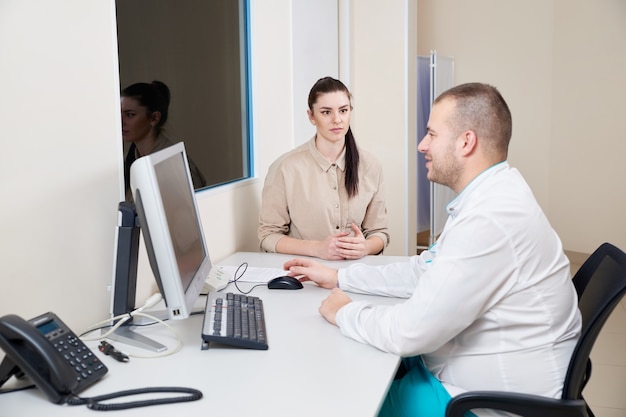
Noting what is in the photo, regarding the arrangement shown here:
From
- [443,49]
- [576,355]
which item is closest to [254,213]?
[576,355]

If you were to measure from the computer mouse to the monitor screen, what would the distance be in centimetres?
50

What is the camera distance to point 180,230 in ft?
5.78

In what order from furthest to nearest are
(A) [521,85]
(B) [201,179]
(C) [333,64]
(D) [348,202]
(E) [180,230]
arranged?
1. (A) [521,85]
2. (C) [333,64]
3. (D) [348,202]
4. (B) [201,179]
5. (E) [180,230]

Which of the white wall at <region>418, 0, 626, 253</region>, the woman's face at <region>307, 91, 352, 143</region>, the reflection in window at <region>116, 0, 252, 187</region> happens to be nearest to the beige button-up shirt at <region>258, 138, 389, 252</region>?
the woman's face at <region>307, 91, 352, 143</region>

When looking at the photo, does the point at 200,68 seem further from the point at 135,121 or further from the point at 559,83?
the point at 559,83

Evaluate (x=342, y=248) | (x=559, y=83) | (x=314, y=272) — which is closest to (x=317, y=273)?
(x=314, y=272)

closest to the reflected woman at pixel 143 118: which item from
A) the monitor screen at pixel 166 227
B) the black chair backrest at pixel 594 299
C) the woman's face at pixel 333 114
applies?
the monitor screen at pixel 166 227

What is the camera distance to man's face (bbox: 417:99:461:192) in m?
1.80

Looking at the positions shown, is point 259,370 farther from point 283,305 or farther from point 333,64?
point 333,64

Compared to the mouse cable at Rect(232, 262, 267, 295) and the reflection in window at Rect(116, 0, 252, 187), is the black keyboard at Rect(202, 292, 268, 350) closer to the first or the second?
the mouse cable at Rect(232, 262, 267, 295)

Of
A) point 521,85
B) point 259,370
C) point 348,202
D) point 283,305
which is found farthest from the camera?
point 521,85

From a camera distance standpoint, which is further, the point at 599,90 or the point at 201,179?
the point at 599,90

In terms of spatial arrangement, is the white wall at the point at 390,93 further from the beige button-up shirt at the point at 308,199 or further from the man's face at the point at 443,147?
the man's face at the point at 443,147

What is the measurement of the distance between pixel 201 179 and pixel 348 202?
0.65 meters
